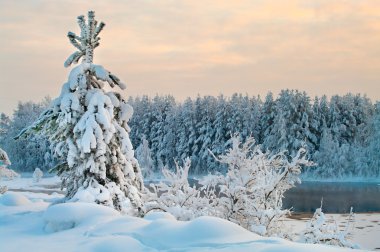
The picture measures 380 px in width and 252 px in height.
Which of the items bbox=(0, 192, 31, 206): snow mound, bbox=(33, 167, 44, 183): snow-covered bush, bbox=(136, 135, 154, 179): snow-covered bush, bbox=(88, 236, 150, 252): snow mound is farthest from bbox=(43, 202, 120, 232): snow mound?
bbox=(136, 135, 154, 179): snow-covered bush

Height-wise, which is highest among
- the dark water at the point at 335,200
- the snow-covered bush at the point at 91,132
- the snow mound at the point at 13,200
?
the snow-covered bush at the point at 91,132

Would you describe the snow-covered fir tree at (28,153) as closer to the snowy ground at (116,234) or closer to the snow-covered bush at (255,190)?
the snow-covered bush at (255,190)

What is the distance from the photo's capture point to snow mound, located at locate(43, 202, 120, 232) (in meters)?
7.05

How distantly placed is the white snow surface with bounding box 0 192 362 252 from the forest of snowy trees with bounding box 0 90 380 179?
61847mm

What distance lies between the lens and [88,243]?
595 centimetres

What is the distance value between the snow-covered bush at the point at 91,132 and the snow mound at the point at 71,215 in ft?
9.13

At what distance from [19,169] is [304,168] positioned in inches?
1894

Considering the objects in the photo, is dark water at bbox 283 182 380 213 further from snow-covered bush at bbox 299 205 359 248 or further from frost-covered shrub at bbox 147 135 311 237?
snow-covered bush at bbox 299 205 359 248

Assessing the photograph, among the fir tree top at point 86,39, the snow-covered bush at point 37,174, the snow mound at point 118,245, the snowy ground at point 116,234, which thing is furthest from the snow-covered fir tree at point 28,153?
the snow mound at point 118,245

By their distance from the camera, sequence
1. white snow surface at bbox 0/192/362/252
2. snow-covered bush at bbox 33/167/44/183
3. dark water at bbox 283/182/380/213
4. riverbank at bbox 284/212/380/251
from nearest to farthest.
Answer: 1. white snow surface at bbox 0/192/362/252
2. riverbank at bbox 284/212/380/251
3. dark water at bbox 283/182/380/213
4. snow-covered bush at bbox 33/167/44/183

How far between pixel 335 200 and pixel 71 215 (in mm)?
38707

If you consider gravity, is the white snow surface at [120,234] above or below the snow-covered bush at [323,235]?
above

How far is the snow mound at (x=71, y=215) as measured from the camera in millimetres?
7055

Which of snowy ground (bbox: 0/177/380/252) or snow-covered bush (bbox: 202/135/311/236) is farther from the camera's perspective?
snow-covered bush (bbox: 202/135/311/236)
